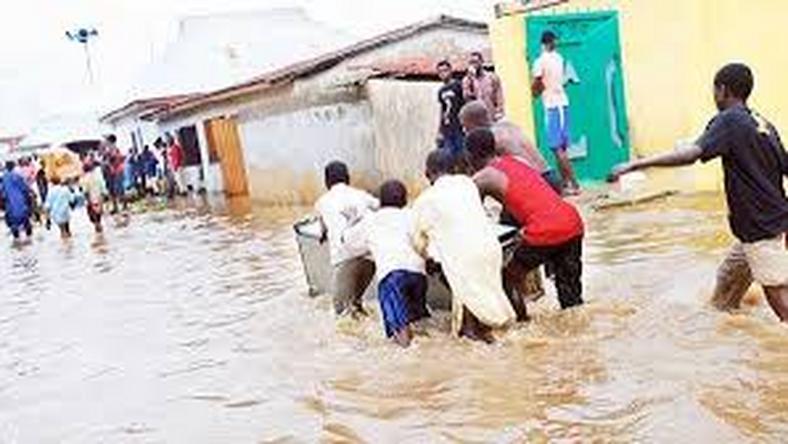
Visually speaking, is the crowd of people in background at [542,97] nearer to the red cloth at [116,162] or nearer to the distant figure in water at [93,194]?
the distant figure in water at [93,194]

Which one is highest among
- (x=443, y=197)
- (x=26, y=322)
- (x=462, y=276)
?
(x=443, y=197)

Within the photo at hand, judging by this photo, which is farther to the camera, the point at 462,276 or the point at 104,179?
the point at 104,179

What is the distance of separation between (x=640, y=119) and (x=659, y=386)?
8.85 meters

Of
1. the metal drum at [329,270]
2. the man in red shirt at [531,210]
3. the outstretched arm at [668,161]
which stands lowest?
the metal drum at [329,270]

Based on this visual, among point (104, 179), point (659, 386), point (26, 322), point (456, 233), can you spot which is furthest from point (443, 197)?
point (104, 179)

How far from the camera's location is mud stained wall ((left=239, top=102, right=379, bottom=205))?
19.2 m

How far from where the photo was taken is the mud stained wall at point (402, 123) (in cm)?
1848

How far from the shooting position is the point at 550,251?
23.5ft

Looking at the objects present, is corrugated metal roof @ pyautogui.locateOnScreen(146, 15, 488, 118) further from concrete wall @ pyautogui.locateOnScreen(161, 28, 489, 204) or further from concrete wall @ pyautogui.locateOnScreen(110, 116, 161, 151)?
concrete wall @ pyautogui.locateOnScreen(110, 116, 161, 151)

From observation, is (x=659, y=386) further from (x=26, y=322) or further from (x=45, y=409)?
(x=26, y=322)

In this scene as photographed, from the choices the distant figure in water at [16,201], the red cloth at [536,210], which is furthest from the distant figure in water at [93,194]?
the red cloth at [536,210]

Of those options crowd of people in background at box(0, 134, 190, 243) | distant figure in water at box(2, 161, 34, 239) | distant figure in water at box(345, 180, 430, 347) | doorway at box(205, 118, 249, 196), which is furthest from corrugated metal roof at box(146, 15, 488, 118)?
distant figure in water at box(345, 180, 430, 347)

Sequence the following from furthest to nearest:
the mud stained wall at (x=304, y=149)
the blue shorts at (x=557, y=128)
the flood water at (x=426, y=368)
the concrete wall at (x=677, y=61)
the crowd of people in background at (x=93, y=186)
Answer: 1. the crowd of people in background at (x=93, y=186)
2. the mud stained wall at (x=304, y=149)
3. the blue shorts at (x=557, y=128)
4. the concrete wall at (x=677, y=61)
5. the flood water at (x=426, y=368)

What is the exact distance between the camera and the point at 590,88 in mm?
14570
